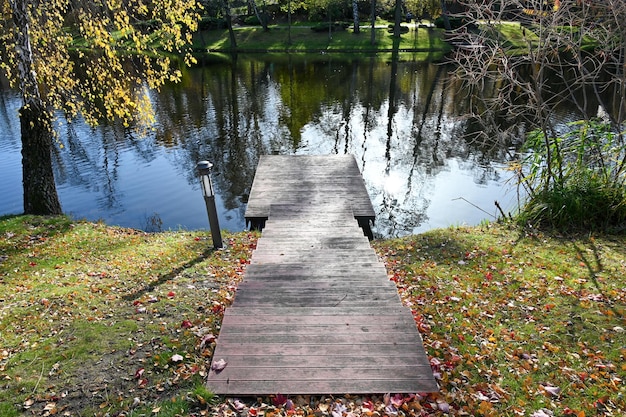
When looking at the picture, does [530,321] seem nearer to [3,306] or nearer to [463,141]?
[3,306]

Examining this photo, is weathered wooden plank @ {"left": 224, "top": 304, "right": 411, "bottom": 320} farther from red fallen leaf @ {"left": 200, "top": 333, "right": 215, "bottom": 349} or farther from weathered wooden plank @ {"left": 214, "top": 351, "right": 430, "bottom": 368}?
→ weathered wooden plank @ {"left": 214, "top": 351, "right": 430, "bottom": 368}

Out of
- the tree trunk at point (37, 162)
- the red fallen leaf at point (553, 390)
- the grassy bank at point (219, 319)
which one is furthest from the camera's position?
the tree trunk at point (37, 162)

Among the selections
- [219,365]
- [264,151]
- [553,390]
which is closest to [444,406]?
[553,390]

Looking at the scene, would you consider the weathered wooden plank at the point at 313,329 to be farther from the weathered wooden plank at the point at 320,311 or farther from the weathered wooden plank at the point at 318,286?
the weathered wooden plank at the point at 318,286

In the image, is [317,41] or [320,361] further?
[317,41]

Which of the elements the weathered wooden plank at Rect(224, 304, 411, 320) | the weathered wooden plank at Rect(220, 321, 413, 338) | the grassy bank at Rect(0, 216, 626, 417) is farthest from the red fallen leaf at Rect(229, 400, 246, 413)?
the weathered wooden plank at Rect(224, 304, 411, 320)

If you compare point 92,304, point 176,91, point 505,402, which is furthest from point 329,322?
point 176,91

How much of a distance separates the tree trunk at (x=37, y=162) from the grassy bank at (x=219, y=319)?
101cm

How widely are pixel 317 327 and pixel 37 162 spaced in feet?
25.2

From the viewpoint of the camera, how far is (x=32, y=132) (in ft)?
28.5

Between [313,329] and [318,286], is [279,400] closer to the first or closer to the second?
[313,329]

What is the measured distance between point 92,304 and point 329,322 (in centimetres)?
324

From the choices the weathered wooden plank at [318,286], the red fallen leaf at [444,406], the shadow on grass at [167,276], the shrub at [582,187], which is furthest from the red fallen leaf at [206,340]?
the shrub at [582,187]

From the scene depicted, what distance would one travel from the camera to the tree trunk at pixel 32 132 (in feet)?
25.3
